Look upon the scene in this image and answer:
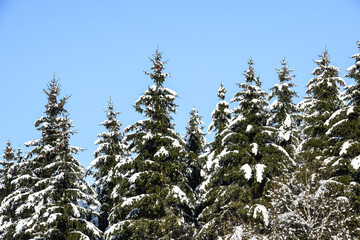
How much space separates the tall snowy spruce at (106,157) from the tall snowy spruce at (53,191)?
2421 mm

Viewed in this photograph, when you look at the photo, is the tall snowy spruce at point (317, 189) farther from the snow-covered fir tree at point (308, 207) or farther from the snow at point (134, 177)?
the snow at point (134, 177)

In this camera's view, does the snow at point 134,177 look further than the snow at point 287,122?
No

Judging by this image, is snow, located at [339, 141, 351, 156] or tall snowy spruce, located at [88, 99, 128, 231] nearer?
snow, located at [339, 141, 351, 156]

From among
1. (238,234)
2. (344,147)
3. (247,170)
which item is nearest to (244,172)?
(247,170)

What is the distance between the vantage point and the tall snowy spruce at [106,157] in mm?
28844

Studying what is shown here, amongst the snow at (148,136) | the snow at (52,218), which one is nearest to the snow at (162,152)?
the snow at (148,136)

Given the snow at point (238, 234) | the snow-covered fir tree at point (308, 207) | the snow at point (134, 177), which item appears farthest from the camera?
the snow at point (134, 177)

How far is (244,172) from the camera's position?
21.0m

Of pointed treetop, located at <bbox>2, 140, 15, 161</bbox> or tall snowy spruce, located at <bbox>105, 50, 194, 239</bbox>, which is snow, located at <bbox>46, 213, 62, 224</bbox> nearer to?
tall snowy spruce, located at <bbox>105, 50, 194, 239</bbox>

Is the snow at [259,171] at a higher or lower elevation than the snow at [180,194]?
higher

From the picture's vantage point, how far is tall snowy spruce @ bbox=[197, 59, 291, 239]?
66.9ft

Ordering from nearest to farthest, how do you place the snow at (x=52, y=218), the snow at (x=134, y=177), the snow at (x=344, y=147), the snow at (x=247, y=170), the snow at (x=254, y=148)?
the snow at (x=52, y=218) → the snow at (x=247, y=170) → the snow at (x=344, y=147) → the snow at (x=134, y=177) → the snow at (x=254, y=148)

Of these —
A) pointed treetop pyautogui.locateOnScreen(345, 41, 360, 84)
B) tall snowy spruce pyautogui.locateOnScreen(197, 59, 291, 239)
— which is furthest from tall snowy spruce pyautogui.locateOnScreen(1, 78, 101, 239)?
pointed treetop pyautogui.locateOnScreen(345, 41, 360, 84)

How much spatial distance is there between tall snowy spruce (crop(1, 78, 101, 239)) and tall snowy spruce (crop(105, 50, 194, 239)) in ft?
7.03
